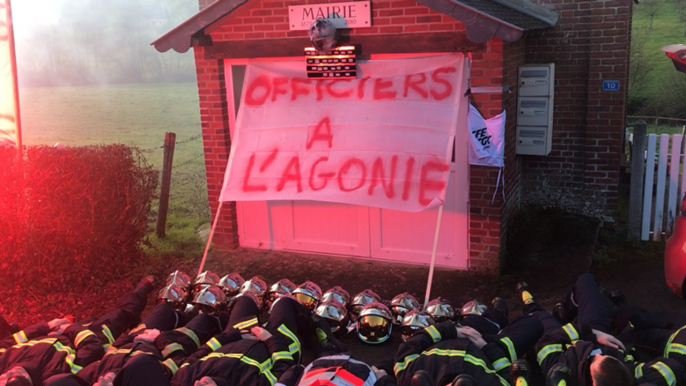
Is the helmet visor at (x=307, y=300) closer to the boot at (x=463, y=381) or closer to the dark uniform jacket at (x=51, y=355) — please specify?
the dark uniform jacket at (x=51, y=355)

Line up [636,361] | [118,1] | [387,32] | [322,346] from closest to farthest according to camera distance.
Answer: [636,361]
[322,346]
[387,32]
[118,1]

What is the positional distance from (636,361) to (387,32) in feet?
13.7

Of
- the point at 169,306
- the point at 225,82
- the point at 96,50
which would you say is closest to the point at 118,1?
the point at 96,50

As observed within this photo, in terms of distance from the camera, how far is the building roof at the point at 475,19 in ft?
20.5

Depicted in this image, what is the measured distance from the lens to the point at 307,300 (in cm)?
616

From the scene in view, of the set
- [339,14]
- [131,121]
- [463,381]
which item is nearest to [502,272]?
[339,14]

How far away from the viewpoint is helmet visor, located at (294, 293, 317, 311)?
6137 mm

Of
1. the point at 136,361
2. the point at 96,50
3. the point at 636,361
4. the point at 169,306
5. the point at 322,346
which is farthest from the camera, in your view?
the point at 96,50

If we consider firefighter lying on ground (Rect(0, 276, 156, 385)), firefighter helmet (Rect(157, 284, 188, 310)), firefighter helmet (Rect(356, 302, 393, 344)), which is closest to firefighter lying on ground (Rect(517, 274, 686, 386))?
firefighter helmet (Rect(356, 302, 393, 344))

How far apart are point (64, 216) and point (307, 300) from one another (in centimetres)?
303

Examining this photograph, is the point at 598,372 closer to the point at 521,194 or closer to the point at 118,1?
the point at 521,194

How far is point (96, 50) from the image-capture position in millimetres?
36781

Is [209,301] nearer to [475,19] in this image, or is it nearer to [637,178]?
[475,19]

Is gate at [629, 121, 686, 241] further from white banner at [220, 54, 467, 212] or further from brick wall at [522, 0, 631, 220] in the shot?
white banner at [220, 54, 467, 212]
